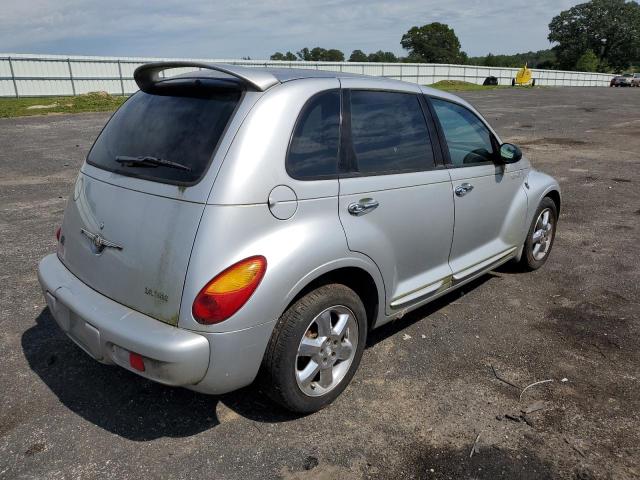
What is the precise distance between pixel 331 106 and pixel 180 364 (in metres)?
1.61

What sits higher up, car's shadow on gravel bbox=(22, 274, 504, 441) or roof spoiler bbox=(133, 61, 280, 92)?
roof spoiler bbox=(133, 61, 280, 92)

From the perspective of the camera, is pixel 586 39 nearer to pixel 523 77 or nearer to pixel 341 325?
pixel 523 77

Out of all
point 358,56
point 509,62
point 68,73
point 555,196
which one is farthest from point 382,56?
point 555,196

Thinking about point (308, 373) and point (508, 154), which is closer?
point (308, 373)

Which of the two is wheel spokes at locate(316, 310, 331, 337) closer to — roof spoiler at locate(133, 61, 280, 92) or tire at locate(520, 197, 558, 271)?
roof spoiler at locate(133, 61, 280, 92)

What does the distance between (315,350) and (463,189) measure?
166cm

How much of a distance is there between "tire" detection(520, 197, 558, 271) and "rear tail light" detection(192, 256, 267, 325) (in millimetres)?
3249

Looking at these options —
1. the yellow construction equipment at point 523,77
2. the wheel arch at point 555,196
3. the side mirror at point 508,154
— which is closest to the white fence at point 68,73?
the wheel arch at point 555,196

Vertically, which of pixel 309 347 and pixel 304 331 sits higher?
pixel 304 331

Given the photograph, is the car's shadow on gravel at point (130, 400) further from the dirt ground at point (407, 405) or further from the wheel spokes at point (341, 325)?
the wheel spokes at point (341, 325)

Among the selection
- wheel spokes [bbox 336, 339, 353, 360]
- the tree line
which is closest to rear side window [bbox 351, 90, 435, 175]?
wheel spokes [bbox 336, 339, 353, 360]

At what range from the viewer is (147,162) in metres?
2.75

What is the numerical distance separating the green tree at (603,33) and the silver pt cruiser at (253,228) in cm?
11576

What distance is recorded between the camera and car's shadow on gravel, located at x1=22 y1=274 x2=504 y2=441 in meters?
2.82
